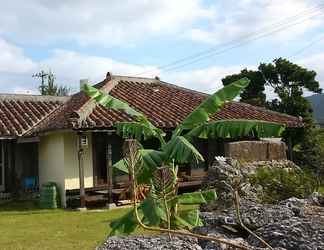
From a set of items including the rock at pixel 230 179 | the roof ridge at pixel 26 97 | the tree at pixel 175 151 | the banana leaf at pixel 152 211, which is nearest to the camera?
the banana leaf at pixel 152 211

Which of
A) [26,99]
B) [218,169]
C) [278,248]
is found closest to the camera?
[278,248]

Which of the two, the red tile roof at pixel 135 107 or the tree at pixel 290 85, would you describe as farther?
the tree at pixel 290 85

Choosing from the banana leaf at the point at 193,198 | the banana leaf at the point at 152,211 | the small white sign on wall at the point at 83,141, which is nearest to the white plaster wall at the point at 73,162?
the small white sign on wall at the point at 83,141

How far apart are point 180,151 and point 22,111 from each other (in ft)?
48.3

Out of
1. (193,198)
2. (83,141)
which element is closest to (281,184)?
(193,198)

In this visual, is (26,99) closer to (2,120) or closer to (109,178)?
(2,120)

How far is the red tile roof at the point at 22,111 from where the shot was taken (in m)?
17.3

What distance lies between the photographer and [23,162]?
1858cm

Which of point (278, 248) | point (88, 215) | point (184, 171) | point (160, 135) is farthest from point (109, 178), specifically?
point (278, 248)

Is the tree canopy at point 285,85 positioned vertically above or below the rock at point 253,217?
above

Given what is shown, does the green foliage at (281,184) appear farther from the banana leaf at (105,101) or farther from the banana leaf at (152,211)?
the banana leaf at (152,211)

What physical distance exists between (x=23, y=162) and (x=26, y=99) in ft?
9.85

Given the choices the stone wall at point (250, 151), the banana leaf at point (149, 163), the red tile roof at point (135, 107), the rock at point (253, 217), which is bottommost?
the rock at point (253, 217)

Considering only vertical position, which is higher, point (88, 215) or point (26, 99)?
point (26, 99)
